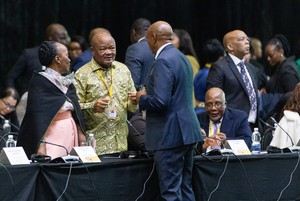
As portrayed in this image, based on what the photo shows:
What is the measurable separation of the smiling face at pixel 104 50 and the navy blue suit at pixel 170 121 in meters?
0.89

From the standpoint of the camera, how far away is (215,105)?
35.1ft

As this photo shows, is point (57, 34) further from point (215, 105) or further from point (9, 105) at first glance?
point (215, 105)

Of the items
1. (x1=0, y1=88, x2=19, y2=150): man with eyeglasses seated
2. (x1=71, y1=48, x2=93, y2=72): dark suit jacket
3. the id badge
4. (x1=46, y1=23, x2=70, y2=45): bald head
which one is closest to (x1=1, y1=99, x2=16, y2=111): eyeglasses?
(x1=0, y1=88, x2=19, y2=150): man with eyeglasses seated

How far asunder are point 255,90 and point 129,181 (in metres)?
2.59

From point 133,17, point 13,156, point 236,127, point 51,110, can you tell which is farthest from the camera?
point 133,17

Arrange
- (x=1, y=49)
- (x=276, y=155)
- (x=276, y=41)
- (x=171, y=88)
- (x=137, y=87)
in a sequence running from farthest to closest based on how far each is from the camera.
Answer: (x=1, y=49), (x=276, y=41), (x=137, y=87), (x=276, y=155), (x=171, y=88)

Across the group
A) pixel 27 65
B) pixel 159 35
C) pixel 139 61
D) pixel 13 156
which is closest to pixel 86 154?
pixel 13 156

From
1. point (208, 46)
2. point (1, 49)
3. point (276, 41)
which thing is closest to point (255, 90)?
point (208, 46)

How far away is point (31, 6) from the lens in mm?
15016

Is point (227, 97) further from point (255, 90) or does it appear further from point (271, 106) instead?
point (271, 106)

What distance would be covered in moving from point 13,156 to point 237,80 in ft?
10.4

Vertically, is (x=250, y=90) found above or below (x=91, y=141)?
above

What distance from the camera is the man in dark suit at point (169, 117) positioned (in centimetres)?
921

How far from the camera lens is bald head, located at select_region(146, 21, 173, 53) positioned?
939 cm
